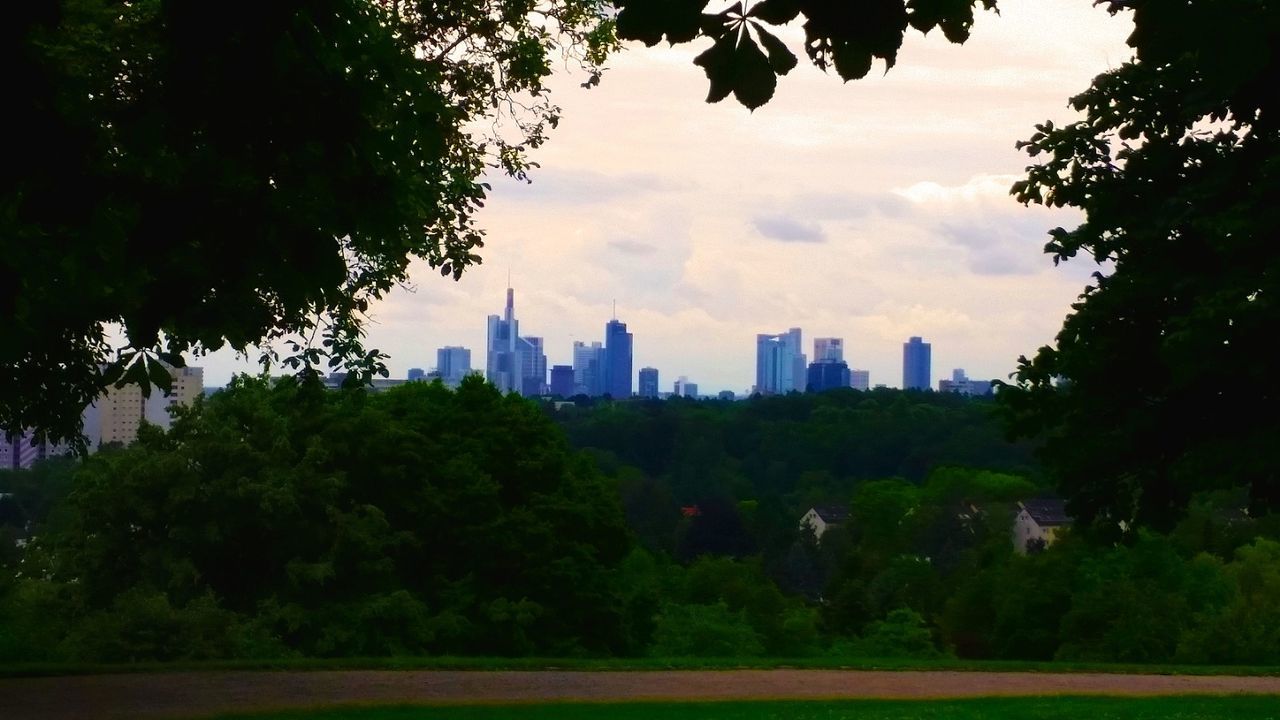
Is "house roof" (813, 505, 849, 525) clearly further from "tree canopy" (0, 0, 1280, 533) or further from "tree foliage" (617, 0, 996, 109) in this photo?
"tree foliage" (617, 0, 996, 109)

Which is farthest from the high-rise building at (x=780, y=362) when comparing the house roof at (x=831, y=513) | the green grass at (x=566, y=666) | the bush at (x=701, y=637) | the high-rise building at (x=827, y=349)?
the green grass at (x=566, y=666)

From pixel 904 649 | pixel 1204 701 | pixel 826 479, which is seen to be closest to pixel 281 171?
pixel 1204 701

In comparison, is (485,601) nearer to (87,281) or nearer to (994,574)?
(87,281)

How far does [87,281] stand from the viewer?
4895 millimetres

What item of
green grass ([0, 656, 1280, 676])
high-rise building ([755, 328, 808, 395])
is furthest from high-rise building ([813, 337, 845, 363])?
green grass ([0, 656, 1280, 676])

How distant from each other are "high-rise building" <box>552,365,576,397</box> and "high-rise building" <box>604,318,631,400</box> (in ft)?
13.9

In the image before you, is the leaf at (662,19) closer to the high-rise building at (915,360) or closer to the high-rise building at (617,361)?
the high-rise building at (617,361)

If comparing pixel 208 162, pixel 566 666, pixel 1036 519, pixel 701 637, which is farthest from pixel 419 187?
pixel 1036 519

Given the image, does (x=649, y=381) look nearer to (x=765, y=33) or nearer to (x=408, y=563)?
(x=408, y=563)

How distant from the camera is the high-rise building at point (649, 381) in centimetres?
18312

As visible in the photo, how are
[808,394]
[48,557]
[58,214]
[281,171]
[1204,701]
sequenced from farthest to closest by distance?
1. [808,394]
2. [48,557]
3. [1204,701]
4. [281,171]
5. [58,214]

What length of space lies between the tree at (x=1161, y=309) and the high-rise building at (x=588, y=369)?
14011 cm

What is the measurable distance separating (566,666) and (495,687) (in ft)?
5.76

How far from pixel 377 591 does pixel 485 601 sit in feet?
7.20
